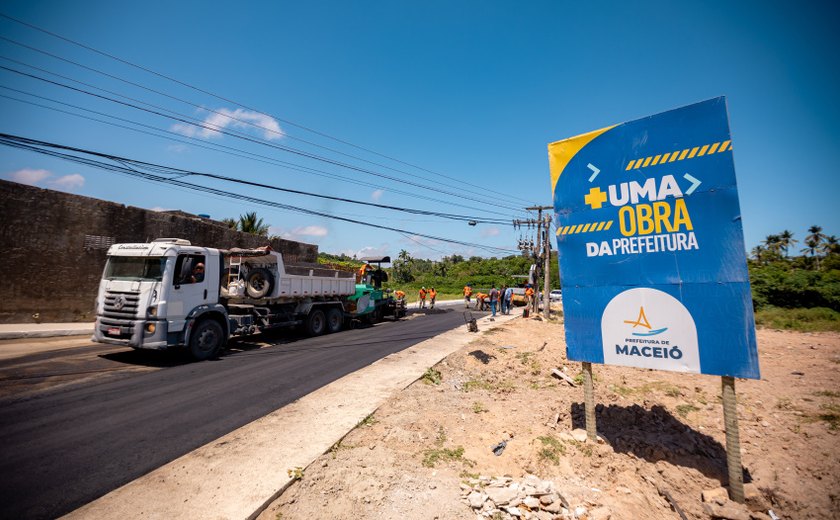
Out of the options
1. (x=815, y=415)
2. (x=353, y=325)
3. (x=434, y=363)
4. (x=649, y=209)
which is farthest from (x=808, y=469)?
(x=353, y=325)

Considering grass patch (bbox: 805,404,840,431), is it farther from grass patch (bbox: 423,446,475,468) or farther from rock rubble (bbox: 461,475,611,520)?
grass patch (bbox: 423,446,475,468)

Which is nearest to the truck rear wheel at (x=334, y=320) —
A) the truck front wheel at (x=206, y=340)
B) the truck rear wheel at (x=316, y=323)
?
the truck rear wheel at (x=316, y=323)

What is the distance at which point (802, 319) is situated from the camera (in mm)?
22406

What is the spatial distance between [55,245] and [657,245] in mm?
20412

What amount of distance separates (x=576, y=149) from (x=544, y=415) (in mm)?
4658

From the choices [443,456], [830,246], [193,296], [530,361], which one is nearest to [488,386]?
[530,361]

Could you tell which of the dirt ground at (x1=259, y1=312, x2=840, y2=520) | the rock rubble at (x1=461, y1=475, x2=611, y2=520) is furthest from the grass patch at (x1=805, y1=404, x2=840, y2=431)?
the rock rubble at (x1=461, y1=475, x2=611, y2=520)

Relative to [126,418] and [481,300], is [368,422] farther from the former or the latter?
[481,300]

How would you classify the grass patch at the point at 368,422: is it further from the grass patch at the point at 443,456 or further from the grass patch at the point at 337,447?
the grass patch at the point at 443,456

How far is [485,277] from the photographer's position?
62.9 m

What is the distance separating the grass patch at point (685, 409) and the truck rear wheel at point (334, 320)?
1255cm

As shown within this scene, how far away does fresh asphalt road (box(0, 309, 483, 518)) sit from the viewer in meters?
3.87

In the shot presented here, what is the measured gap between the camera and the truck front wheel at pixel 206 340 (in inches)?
377

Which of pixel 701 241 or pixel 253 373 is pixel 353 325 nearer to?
pixel 253 373
